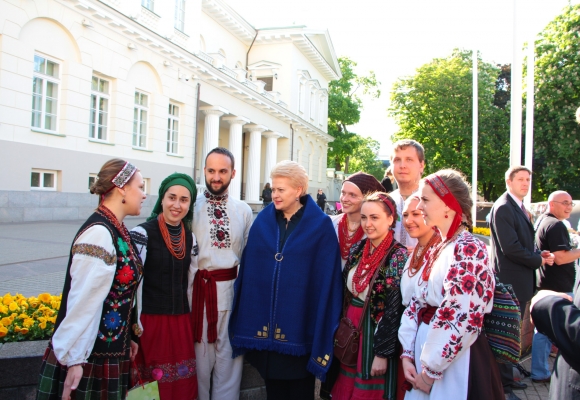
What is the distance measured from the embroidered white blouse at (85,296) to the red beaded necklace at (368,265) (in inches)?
59.9

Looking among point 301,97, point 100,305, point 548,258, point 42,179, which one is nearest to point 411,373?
point 100,305

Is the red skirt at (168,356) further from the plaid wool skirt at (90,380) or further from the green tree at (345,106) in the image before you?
the green tree at (345,106)

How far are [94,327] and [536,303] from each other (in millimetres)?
2176

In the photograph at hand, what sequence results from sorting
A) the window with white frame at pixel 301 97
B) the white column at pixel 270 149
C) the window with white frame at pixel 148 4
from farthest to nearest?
the window with white frame at pixel 301 97 → the white column at pixel 270 149 → the window with white frame at pixel 148 4

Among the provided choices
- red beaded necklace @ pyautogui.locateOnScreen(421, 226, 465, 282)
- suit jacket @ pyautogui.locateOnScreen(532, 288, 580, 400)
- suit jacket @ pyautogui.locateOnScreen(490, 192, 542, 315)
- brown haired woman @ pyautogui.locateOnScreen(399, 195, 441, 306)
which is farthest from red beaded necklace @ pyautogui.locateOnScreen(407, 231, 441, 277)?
suit jacket @ pyautogui.locateOnScreen(490, 192, 542, 315)

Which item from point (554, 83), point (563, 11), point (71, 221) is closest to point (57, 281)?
point (71, 221)

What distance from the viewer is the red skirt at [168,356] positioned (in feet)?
9.90

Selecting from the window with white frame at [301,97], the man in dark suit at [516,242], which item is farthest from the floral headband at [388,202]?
the window with white frame at [301,97]

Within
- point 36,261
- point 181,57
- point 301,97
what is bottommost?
point 36,261

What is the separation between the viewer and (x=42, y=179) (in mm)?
13180

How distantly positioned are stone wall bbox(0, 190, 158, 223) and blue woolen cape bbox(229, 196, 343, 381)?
1087 cm

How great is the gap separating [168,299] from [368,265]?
139 cm

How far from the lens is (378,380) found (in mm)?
2844

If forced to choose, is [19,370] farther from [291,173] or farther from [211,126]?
[211,126]
